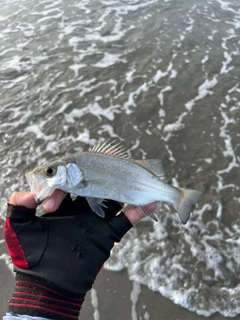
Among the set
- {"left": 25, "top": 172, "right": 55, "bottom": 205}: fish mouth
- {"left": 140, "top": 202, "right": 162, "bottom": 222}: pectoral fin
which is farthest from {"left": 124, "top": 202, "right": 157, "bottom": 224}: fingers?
{"left": 25, "top": 172, "right": 55, "bottom": 205}: fish mouth

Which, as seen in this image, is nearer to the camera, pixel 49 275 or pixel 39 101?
pixel 49 275

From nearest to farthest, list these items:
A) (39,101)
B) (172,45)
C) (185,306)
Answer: (185,306) → (39,101) → (172,45)

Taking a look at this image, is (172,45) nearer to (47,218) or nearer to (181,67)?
(181,67)

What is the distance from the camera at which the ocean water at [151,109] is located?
445cm

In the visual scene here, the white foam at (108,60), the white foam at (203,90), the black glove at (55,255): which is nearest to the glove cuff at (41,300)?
the black glove at (55,255)

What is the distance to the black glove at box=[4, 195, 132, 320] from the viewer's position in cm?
270

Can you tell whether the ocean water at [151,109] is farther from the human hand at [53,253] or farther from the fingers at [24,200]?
the fingers at [24,200]

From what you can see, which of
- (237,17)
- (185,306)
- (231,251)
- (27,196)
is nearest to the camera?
(27,196)

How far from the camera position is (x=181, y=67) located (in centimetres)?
848

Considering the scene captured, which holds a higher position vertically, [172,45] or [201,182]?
[172,45]

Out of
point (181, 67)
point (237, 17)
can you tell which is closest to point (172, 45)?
point (181, 67)

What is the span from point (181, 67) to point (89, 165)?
21.4 ft

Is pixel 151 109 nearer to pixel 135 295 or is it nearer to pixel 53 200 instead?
pixel 135 295

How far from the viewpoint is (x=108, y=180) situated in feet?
10.1
